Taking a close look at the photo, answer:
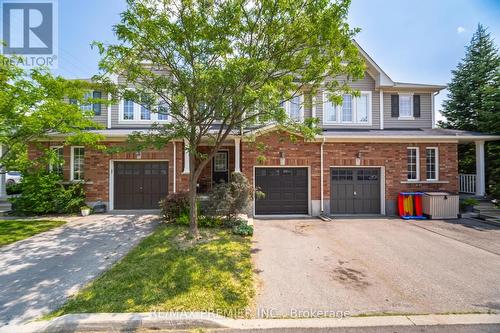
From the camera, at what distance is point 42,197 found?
32.6ft

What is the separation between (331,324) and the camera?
336cm

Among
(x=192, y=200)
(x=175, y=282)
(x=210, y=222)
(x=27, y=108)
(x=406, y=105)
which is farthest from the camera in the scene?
(x=406, y=105)

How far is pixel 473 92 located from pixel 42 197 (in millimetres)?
26626

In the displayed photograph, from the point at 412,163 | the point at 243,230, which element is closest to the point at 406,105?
the point at 412,163

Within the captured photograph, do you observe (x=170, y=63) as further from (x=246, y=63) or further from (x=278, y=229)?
(x=278, y=229)

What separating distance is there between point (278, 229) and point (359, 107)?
28.7ft

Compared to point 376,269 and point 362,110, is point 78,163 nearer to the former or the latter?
point 376,269

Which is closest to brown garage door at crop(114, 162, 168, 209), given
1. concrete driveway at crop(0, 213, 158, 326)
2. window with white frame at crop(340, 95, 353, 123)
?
concrete driveway at crop(0, 213, 158, 326)

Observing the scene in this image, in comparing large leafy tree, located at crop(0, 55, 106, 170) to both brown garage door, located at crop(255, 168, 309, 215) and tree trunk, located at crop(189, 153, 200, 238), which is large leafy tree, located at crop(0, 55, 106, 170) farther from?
brown garage door, located at crop(255, 168, 309, 215)

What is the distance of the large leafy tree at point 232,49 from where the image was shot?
552 cm

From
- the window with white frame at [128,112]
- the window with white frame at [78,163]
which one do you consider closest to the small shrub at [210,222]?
the window with white frame at [78,163]

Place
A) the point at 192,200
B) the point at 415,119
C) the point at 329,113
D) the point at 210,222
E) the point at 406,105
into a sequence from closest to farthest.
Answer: the point at 192,200
the point at 210,222
the point at 329,113
the point at 415,119
the point at 406,105

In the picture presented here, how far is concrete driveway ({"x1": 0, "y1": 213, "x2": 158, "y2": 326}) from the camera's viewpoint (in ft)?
12.4

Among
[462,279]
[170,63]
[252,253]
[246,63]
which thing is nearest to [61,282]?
[252,253]
